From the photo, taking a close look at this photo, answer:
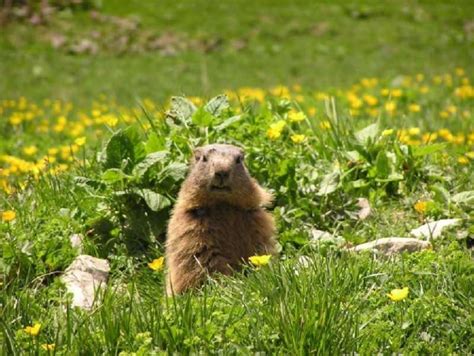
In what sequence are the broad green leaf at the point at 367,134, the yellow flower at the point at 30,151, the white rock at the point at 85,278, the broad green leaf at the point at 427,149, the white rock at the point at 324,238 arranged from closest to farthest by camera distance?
1. the white rock at the point at 85,278
2. the white rock at the point at 324,238
3. the broad green leaf at the point at 427,149
4. the broad green leaf at the point at 367,134
5. the yellow flower at the point at 30,151

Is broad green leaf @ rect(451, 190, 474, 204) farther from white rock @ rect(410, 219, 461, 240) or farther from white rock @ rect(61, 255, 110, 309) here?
white rock @ rect(61, 255, 110, 309)

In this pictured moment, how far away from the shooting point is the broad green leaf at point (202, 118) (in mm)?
5316

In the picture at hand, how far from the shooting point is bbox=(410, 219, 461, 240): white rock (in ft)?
15.9

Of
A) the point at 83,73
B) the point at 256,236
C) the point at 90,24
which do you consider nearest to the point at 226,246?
the point at 256,236

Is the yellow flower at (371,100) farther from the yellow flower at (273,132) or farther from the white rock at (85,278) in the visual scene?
the white rock at (85,278)

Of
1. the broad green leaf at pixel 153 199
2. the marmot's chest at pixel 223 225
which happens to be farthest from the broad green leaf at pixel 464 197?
the broad green leaf at pixel 153 199

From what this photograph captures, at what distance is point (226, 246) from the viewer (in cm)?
445

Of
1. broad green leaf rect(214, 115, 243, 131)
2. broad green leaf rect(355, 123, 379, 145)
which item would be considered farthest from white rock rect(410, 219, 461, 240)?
broad green leaf rect(214, 115, 243, 131)

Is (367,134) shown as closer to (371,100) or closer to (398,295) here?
(398,295)

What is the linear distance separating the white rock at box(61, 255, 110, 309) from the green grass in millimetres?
9259

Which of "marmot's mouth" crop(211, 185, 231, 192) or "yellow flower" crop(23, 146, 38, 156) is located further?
"yellow flower" crop(23, 146, 38, 156)

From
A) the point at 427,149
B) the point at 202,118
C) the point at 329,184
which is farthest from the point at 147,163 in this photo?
the point at 427,149

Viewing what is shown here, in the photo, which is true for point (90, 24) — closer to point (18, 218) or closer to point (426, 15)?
point (426, 15)

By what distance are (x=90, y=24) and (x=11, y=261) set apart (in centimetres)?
1918
